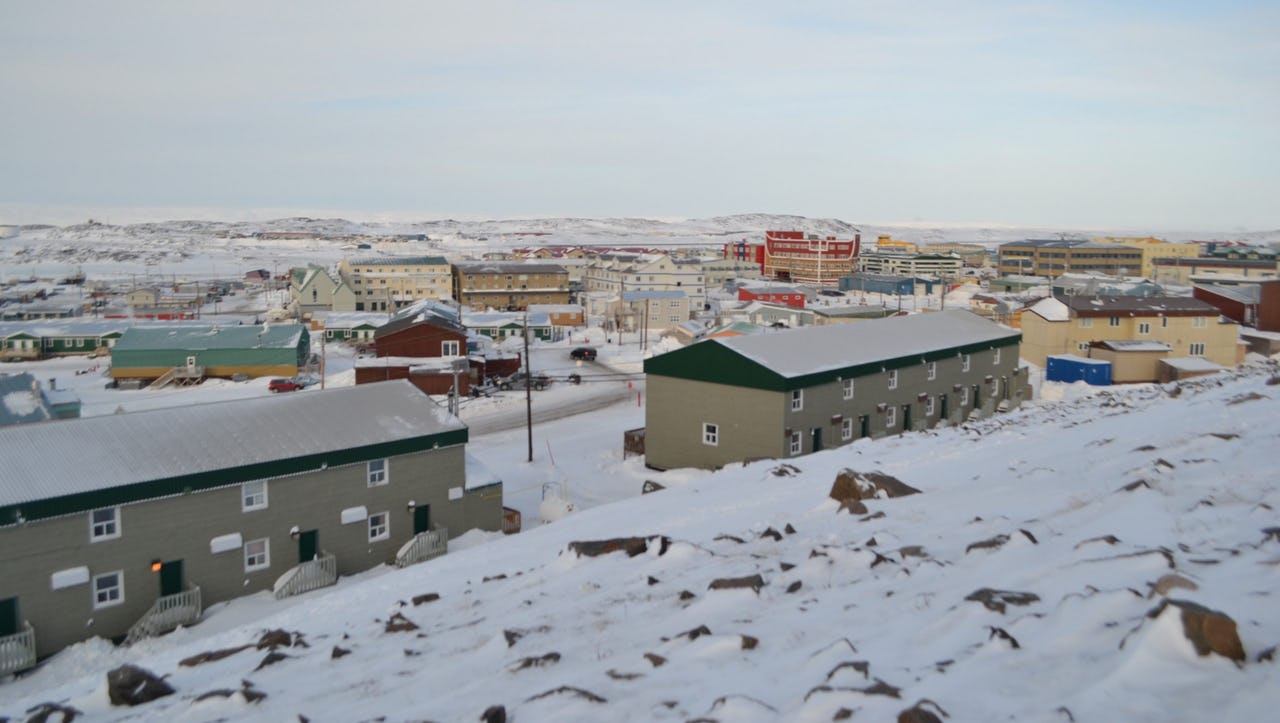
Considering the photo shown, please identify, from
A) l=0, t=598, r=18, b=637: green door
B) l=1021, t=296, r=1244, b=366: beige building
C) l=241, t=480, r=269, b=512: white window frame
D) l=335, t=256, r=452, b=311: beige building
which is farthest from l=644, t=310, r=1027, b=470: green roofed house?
l=335, t=256, r=452, b=311: beige building

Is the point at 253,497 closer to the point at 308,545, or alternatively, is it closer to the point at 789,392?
the point at 308,545

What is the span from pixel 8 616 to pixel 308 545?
6.10 m

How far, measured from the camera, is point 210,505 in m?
20.0

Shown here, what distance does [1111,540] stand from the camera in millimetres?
9547

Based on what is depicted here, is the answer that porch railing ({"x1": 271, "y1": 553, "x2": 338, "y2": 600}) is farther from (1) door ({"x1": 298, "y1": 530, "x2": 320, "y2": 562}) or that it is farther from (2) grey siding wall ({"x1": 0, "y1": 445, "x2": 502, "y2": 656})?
(2) grey siding wall ({"x1": 0, "y1": 445, "x2": 502, "y2": 656})

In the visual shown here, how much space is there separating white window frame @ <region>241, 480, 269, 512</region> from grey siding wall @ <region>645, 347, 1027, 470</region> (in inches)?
596

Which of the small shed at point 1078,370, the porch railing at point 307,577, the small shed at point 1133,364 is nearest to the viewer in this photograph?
the porch railing at point 307,577

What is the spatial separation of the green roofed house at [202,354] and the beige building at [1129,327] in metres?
48.2

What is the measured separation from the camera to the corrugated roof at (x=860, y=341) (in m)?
31.7

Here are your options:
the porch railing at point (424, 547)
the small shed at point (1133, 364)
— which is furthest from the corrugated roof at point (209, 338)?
the small shed at point (1133, 364)

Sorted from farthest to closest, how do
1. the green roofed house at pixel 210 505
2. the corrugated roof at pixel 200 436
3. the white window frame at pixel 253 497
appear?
the white window frame at pixel 253 497 → the corrugated roof at pixel 200 436 → the green roofed house at pixel 210 505

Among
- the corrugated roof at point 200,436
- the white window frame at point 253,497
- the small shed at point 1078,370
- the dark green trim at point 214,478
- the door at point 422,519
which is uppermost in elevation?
the corrugated roof at point 200,436

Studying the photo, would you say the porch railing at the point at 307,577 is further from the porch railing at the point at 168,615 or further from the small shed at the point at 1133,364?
the small shed at the point at 1133,364

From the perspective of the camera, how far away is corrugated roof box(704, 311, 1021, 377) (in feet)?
104
